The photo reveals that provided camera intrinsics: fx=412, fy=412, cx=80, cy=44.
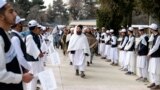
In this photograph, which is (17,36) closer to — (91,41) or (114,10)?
(91,41)

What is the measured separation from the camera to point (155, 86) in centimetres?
1247

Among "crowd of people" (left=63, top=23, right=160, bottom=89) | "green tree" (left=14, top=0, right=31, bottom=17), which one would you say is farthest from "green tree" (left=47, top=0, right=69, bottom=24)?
"crowd of people" (left=63, top=23, right=160, bottom=89)

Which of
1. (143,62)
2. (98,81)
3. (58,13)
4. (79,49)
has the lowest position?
(58,13)

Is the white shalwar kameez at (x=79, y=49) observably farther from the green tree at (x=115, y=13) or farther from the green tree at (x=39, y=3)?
the green tree at (x=39, y=3)

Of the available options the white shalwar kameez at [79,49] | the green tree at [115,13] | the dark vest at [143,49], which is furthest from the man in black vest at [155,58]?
the green tree at [115,13]

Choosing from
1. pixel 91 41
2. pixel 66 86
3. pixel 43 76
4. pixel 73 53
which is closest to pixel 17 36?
pixel 43 76

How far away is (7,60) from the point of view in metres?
4.52

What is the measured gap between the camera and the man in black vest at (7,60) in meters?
4.31

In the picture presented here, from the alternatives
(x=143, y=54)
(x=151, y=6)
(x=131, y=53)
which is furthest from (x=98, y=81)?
(x=151, y=6)

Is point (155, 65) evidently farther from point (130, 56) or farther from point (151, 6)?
point (130, 56)

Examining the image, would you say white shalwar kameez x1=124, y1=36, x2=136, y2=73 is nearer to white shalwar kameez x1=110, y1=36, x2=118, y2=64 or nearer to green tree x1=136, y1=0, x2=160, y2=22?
green tree x1=136, y1=0, x2=160, y2=22

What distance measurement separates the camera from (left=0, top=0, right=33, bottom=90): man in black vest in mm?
4309

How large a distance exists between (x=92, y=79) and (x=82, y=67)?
2.56 ft

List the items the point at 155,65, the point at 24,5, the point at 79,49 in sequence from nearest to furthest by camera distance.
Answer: the point at 155,65, the point at 79,49, the point at 24,5
